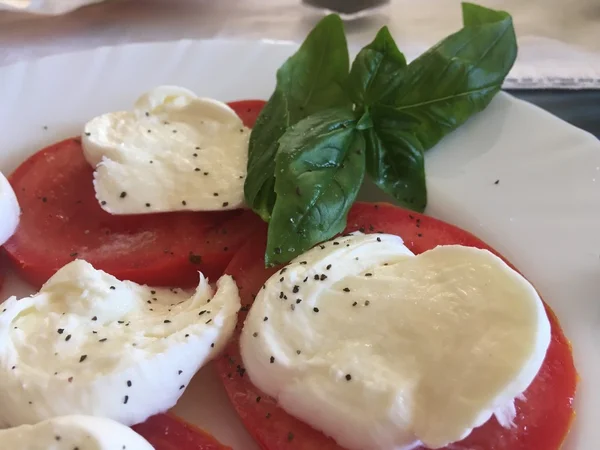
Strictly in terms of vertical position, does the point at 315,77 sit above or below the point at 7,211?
above

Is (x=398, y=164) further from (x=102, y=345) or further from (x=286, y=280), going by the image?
(x=102, y=345)

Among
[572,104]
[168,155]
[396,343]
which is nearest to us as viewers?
[396,343]

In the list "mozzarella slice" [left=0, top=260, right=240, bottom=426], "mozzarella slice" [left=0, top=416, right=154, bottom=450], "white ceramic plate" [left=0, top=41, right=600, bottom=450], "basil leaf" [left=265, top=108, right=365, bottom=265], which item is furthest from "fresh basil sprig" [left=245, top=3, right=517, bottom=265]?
"mozzarella slice" [left=0, top=416, right=154, bottom=450]

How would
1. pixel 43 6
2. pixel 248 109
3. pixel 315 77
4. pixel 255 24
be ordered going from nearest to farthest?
pixel 315 77, pixel 248 109, pixel 43 6, pixel 255 24

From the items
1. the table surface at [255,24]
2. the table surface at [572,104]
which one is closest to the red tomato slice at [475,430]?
the table surface at [572,104]

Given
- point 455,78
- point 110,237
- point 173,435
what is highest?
point 455,78

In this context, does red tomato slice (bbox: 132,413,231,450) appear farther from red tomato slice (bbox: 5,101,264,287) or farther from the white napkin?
the white napkin

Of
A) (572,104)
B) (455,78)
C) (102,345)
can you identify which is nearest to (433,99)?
(455,78)
